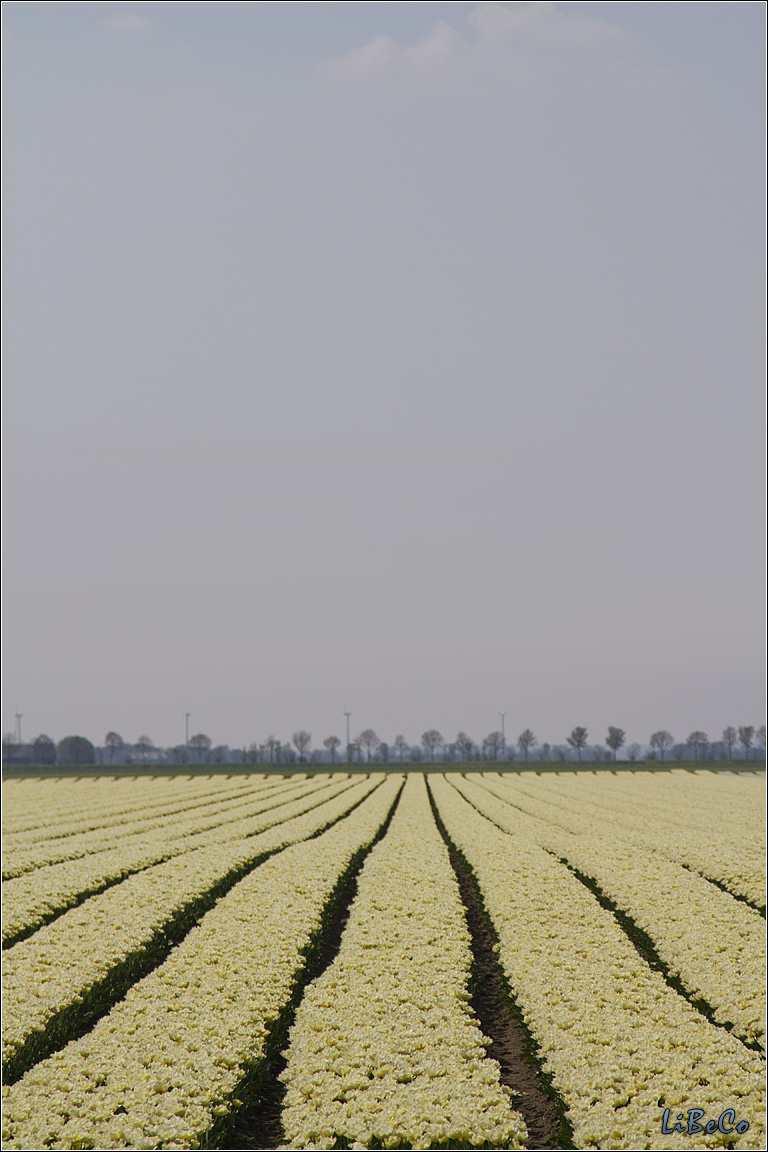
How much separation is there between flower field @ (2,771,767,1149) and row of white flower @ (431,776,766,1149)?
4cm

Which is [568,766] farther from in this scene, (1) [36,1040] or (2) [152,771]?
(1) [36,1040]

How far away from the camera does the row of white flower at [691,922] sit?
1451cm

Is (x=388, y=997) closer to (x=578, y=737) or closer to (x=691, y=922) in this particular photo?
(x=691, y=922)

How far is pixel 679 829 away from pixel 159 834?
2079 cm

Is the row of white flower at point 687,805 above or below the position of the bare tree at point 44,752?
above

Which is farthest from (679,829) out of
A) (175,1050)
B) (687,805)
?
(175,1050)

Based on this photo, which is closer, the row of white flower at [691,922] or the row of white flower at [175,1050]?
the row of white flower at [175,1050]

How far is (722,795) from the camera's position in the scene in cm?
5634

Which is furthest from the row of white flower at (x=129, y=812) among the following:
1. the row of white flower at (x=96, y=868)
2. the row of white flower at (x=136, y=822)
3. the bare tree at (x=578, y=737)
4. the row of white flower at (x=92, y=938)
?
the bare tree at (x=578, y=737)

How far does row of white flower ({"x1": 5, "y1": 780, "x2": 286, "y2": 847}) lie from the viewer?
3872 cm

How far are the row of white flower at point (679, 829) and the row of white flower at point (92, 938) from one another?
1363cm

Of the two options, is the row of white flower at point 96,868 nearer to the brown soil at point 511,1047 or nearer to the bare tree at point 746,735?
the brown soil at point 511,1047

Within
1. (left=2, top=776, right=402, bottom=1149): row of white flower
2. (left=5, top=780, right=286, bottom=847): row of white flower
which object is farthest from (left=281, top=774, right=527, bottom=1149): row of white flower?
(left=5, top=780, right=286, bottom=847): row of white flower

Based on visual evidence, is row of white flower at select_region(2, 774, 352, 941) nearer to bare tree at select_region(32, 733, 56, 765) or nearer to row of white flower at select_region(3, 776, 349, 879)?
row of white flower at select_region(3, 776, 349, 879)
